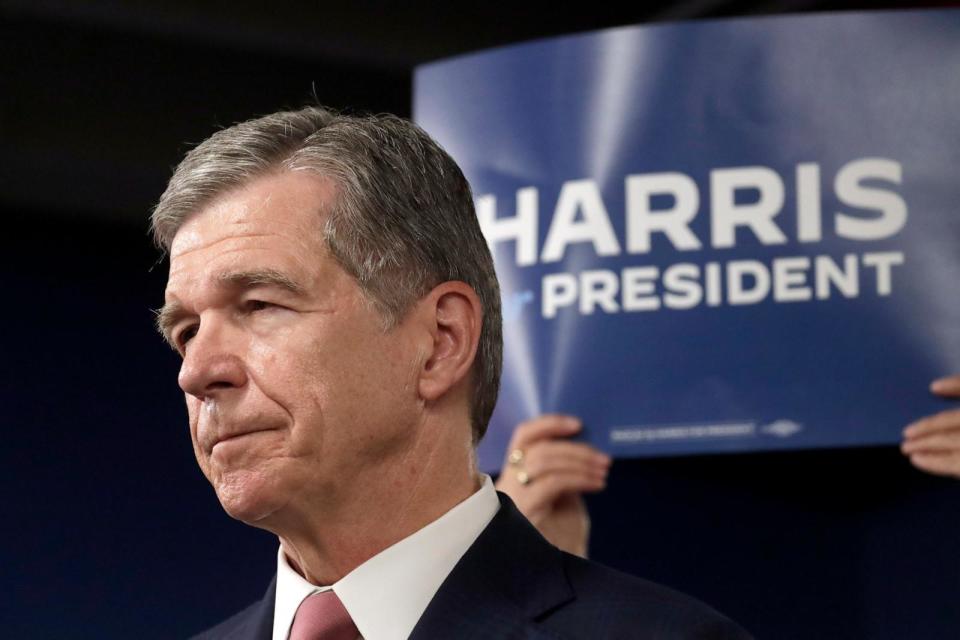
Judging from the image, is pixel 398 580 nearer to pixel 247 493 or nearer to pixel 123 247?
pixel 247 493

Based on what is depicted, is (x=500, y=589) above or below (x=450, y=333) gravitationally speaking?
below

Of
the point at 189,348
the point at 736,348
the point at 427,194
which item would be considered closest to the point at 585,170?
the point at 736,348

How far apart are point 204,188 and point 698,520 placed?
1.78m

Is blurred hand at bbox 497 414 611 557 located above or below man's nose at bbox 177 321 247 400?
above

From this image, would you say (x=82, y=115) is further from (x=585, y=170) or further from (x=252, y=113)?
(x=585, y=170)

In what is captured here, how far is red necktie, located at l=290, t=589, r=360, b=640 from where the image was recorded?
141cm

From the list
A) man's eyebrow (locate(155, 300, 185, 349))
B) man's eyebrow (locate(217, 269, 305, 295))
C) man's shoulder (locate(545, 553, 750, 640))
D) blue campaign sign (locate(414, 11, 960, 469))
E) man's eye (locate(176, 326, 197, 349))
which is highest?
blue campaign sign (locate(414, 11, 960, 469))

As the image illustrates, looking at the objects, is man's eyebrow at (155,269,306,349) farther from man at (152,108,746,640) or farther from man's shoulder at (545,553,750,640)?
man's shoulder at (545,553,750,640)

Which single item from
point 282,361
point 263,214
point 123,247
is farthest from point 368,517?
point 123,247

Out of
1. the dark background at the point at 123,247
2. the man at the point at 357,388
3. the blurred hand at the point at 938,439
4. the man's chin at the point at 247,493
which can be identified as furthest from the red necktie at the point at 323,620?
the dark background at the point at 123,247

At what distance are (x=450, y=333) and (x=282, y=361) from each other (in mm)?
185

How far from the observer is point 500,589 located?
1429 millimetres

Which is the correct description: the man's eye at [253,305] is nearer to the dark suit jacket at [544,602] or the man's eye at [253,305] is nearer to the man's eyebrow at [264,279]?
the man's eyebrow at [264,279]

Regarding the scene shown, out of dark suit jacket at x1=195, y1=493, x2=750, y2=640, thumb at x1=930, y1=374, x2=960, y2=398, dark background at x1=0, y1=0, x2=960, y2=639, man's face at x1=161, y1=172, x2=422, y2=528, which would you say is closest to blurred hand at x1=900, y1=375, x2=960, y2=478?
thumb at x1=930, y1=374, x2=960, y2=398
